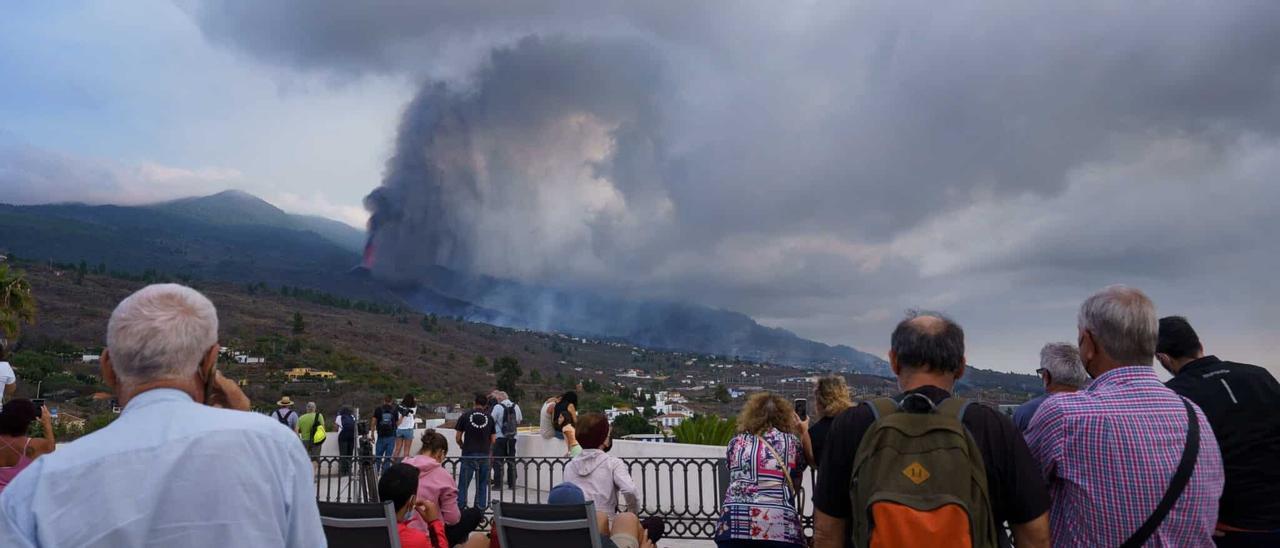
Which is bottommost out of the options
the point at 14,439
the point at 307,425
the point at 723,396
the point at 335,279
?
the point at 723,396

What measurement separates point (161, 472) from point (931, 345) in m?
2.19

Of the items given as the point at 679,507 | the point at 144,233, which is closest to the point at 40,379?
the point at 679,507

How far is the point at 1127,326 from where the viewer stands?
2.79 metres

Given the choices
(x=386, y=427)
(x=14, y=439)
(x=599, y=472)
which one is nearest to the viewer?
(x=14, y=439)

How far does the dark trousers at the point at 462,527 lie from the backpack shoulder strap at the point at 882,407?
4.22 m

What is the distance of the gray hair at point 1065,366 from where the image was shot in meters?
4.19

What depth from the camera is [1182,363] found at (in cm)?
337

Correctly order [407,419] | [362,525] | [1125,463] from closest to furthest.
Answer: [1125,463], [362,525], [407,419]

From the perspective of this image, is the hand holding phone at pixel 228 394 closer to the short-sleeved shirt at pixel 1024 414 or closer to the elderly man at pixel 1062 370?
the short-sleeved shirt at pixel 1024 414

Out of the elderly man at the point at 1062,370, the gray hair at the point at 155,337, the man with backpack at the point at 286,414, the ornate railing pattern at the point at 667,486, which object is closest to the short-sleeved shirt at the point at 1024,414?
the elderly man at the point at 1062,370

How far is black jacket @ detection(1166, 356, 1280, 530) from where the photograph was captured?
3039mm

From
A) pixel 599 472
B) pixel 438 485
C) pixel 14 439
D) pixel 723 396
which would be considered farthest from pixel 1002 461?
pixel 723 396

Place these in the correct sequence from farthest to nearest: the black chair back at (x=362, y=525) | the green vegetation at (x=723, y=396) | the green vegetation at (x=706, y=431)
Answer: the green vegetation at (x=723, y=396) < the green vegetation at (x=706, y=431) < the black chair back at (x=362, y=525)

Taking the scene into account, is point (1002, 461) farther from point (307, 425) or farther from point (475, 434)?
point (307, 425)
